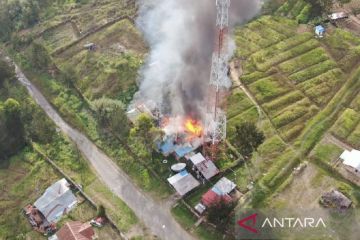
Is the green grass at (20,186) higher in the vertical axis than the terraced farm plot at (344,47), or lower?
higher

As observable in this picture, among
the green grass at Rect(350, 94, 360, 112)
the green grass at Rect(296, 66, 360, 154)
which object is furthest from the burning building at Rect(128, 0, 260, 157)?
the green grass at Rect(350, 94, 360, 112)

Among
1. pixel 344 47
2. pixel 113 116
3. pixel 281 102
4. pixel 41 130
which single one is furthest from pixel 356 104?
pixel 41 130

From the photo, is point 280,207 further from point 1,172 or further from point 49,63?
point 49,63

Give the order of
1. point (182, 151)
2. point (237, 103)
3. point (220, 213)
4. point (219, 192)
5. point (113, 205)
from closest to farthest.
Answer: point (220, 213) < point (219, 192) < point (113, 205) < point (182, 151) < point (237, 103)

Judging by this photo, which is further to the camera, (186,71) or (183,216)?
(186,71)

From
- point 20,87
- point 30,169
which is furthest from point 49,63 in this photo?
point 30,169

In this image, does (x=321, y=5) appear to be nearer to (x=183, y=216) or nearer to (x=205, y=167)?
(x=205, y=167)

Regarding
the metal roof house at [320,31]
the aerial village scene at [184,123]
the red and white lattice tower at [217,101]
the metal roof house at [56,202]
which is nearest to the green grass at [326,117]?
the aerial village scene at [184,123]

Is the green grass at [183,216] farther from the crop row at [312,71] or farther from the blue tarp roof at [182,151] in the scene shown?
the crop row at [312,71]
